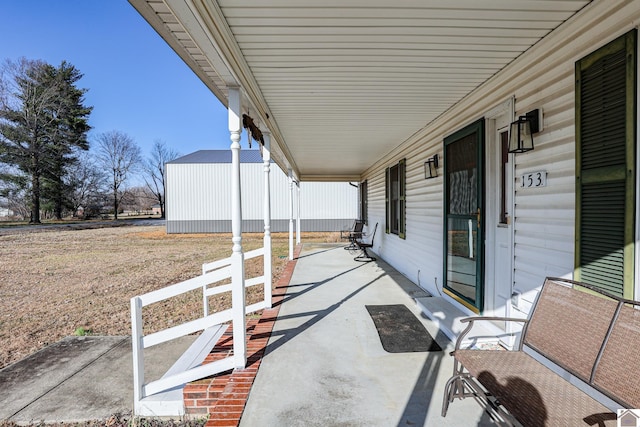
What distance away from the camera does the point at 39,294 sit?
5.74 m

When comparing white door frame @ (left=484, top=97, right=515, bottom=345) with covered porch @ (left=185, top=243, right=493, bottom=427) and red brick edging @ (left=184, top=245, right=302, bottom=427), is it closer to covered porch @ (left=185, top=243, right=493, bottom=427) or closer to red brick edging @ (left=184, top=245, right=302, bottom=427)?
covered porch @ (left=185, top=243, right=493, bottom=427)

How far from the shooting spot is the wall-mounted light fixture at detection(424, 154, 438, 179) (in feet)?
13.8

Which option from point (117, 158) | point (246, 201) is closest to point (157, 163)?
point (117, 158)

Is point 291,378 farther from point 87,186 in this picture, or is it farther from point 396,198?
point 87,186

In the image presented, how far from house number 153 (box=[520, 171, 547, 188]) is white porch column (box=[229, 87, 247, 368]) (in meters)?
2.28

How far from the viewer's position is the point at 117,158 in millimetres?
34969

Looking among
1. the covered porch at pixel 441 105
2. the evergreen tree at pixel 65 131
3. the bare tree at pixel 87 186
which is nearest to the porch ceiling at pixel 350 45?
the covered porch at pixel 441 105

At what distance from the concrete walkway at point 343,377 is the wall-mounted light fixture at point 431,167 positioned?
176 centimetres

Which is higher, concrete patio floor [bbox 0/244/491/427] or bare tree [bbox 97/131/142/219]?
bare tree [bbox 97/131/142/219]

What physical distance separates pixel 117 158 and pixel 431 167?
39474 mm

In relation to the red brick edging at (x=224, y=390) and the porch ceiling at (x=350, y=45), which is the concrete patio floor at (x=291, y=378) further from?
the porch ceiling at (x=350, y=45)

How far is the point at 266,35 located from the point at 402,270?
488cm

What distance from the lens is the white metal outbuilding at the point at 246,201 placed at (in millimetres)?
16891

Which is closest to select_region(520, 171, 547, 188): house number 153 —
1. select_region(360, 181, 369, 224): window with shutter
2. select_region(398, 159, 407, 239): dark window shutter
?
select_region(398, 159, 407, 239): dark window shutter
